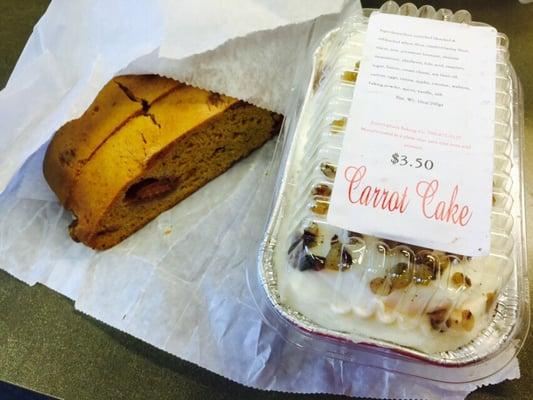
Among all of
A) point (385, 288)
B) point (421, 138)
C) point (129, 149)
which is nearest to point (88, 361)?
point (129, 149)

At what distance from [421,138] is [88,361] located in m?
0.71

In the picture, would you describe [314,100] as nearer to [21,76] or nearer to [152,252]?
[152,252]

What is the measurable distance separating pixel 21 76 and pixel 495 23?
113cm

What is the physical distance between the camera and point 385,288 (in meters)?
0.78

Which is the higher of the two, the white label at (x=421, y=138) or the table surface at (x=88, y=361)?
the white label at (x=421, y=138)

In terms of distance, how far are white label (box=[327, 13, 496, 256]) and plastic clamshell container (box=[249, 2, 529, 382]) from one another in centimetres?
3

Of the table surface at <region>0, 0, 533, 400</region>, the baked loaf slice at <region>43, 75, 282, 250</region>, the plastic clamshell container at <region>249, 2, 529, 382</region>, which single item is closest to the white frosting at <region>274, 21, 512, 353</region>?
the plastic clamshell container at <region>249, 2, 529, 382</region>

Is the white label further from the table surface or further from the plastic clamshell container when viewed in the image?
the table surface

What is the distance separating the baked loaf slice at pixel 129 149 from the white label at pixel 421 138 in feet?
1.14

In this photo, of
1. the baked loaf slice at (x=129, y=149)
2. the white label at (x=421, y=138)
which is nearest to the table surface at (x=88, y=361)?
the baked loaf slice at (x=129, y=149)

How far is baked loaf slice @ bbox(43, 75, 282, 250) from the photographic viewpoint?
3.42 ft

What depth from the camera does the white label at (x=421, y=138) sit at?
31.4 inches

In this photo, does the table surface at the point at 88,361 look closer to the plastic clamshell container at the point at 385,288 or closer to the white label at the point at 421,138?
the plastic clamshell container at the point at 385,288

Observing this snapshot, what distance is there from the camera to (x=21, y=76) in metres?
1.09
